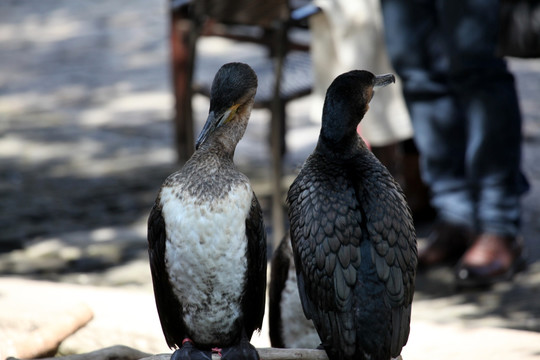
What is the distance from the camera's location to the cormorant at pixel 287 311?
2.82 m

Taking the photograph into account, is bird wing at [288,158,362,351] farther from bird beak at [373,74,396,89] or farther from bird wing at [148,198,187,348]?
bird wing at [148,198,187,348]

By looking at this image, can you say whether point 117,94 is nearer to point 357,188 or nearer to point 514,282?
point 514,282

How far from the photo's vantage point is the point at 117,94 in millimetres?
7969

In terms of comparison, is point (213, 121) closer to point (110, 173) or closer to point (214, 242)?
point (214, 242)


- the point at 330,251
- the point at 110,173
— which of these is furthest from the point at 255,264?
the point at 110,173

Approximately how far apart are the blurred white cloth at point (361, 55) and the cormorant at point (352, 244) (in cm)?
226

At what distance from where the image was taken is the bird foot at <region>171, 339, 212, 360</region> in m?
2.43

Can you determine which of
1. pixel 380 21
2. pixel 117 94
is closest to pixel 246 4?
pixel 380 21

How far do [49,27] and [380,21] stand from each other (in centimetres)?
601

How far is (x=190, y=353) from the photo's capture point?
245 cm

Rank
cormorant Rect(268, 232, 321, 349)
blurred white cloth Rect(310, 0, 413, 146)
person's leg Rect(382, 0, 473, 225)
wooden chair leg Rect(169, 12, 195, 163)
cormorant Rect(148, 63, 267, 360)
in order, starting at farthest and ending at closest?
1. wooden chair leg Rect(169, 12, 195, 163)
2. blurred white cloth Rect(310, 0, 413, 146)
3. person's leg Rect(382, 0, 473, 225)
4. cormorant Rect(268, 232, 321, 349)
5. cormorant Rect(148, 63, 267, 360)

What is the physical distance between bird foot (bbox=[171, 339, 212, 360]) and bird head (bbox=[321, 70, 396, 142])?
0.65 metres

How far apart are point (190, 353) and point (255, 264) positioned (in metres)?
0.28

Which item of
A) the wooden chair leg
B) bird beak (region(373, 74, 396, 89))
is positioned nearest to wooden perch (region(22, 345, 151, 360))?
bird beak (region(373, 74, 396, 89))
